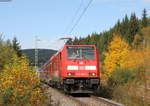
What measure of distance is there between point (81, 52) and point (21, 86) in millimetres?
10214

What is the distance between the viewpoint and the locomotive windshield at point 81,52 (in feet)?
76.8

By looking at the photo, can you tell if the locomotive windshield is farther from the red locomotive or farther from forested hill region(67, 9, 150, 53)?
forested hill region(67, 9, 150, 53)

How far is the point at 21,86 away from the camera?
13.7m

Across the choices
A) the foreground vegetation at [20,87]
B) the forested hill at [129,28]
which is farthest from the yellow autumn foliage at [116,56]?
the forested hill at [129,28]

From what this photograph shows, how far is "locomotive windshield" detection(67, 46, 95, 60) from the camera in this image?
76.8ft

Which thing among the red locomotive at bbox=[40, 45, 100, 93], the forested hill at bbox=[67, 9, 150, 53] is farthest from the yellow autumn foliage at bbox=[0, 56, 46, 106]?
the forested hill at bbox=[67, 9, 150, 53]

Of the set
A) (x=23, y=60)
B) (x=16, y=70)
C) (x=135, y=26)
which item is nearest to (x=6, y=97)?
(x=16, y=70)

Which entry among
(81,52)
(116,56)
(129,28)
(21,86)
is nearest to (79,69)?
(81,52)

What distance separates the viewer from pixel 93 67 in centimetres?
2311

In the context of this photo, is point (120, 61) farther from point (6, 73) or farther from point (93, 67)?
point (6, 73)

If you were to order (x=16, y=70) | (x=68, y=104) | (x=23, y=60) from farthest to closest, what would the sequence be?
(x=68, y=104), (x=23, y=60), (x=16, y=70)

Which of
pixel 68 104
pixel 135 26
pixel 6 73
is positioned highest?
pixel 135 26

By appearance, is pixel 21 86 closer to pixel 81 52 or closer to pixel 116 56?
pixel 81 52

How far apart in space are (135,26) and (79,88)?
101370 millimetres
